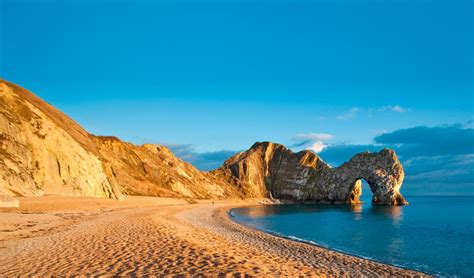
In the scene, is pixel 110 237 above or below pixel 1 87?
below

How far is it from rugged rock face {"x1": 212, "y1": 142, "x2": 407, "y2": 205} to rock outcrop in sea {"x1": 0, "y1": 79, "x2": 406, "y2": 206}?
34 cm

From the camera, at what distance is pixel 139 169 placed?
338 feet

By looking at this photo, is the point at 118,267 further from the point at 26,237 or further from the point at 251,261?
the point at 26,237

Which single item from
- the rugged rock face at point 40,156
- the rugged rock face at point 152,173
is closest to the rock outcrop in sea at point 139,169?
the rugged rock face at point 40,156

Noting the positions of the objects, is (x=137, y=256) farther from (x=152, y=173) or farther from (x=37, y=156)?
(x=152, y=173)

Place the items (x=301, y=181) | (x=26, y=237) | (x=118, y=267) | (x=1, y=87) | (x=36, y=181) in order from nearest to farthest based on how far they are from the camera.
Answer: (x=118, y=267) → (x=26, y=237) → (x=36, y=181) → (x=1, y=87) → (x=301, y=181)

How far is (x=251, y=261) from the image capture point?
664 inches

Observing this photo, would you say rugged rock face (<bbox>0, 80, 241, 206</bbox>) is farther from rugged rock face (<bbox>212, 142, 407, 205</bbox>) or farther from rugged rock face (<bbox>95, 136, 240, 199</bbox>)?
rugged rock face (<bbox>212, 142, 407, 205</bbox>)

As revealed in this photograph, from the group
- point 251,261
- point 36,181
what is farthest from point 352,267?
point 36,181

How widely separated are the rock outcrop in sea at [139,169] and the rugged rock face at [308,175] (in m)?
0.34

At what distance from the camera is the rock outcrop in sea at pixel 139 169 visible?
49844 millimetres

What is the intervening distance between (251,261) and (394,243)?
2363cm

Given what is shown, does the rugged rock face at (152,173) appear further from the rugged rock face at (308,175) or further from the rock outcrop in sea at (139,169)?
the rugged rock face at (308,175)

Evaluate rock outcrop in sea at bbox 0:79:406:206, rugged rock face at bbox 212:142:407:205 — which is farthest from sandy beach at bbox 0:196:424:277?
rugged rock face at bbox 212:142:407:205
